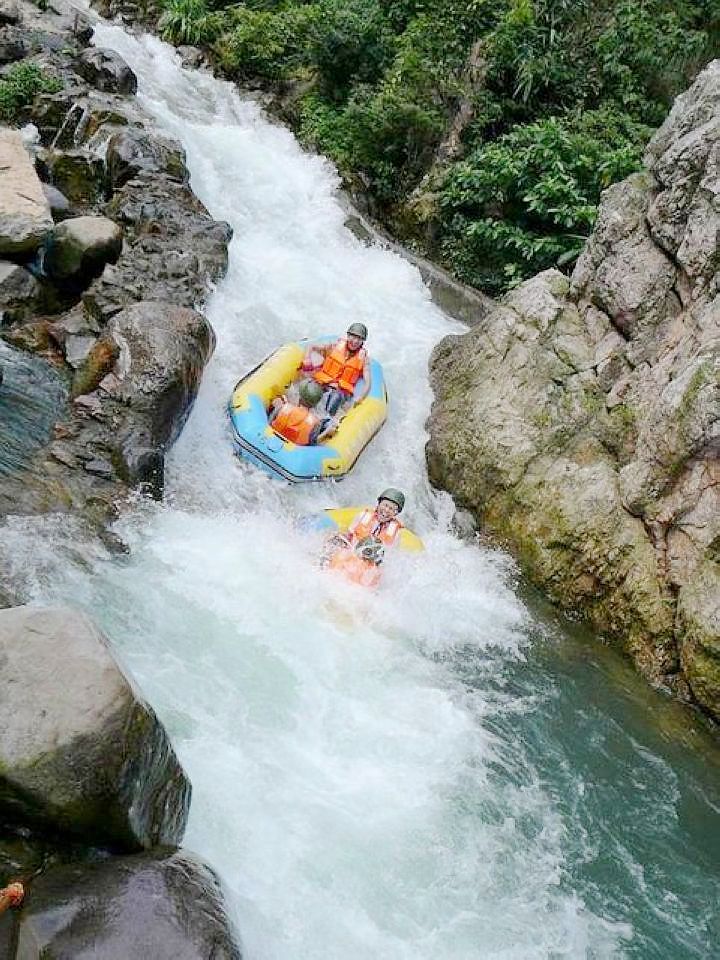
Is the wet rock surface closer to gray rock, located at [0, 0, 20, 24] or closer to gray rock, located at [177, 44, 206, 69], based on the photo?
gray rock, located at [0, 0, 20, 24]

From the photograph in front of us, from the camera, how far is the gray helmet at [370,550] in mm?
7672

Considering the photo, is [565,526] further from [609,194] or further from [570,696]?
[609,194]

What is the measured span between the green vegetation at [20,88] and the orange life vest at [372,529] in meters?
8.66

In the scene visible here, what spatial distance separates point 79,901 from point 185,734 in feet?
6.22

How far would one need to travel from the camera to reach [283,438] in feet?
28.7

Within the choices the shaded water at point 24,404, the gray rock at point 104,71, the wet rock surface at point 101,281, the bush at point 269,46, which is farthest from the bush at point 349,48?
the shaded water at point 24,404

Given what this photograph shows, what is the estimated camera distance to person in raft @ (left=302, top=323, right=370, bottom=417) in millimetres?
9727

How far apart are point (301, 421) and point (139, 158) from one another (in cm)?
530

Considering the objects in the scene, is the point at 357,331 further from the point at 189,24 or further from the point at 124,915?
the point at 189,24

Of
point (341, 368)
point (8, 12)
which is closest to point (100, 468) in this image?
point (341, 368)

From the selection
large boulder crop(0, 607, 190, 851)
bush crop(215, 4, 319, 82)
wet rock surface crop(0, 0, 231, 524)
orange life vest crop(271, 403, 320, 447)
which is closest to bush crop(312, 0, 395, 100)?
bush crop(215, 4, 319, 82)

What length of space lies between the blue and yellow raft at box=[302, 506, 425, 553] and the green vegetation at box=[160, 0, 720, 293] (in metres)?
5.96

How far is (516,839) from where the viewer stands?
5582 mm

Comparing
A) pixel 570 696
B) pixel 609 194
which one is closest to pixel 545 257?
pixel 609 194
